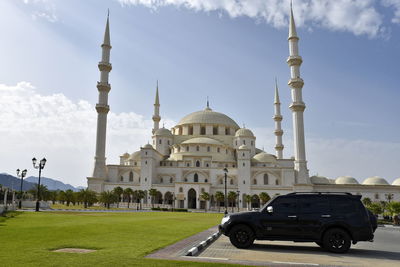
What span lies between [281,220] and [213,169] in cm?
5855

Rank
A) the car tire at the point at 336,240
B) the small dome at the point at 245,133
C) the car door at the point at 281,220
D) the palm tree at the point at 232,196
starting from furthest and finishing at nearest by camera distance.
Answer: the small dome at the point at 245,133 < the palm tree at the point at 232,196 < the car door at the point at 281,220 < the car tire at the point at 336,240

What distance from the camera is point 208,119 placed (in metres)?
85.4

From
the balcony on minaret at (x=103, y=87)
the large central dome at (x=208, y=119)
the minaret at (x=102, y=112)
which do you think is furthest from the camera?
the large central dome at (x=208, y=119)

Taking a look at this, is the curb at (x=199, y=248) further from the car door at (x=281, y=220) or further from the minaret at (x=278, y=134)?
the minaret at (x=278, y=134)

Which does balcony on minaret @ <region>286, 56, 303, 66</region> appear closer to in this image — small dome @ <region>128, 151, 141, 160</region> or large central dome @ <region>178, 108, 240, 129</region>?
large central dome @ <region>178, 108, 240, 129</region>

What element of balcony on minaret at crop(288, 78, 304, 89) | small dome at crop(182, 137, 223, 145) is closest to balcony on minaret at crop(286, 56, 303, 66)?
balcony on minaret at crop(288, 78, 304, 89)

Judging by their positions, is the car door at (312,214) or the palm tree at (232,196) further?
the palm tree at (232,196)

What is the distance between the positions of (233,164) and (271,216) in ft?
203

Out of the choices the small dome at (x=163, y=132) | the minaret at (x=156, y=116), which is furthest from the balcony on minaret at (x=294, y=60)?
the minaret at (x=156, y=116)

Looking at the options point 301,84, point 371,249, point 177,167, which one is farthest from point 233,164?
point 371,249

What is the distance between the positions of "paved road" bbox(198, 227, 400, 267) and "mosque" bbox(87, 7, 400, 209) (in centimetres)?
5030

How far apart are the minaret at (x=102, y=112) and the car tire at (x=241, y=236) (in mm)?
54837

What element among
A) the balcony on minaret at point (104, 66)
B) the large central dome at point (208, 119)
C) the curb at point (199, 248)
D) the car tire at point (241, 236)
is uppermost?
the balcony on minaret at point (104, 66)

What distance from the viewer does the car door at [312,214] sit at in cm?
1084
